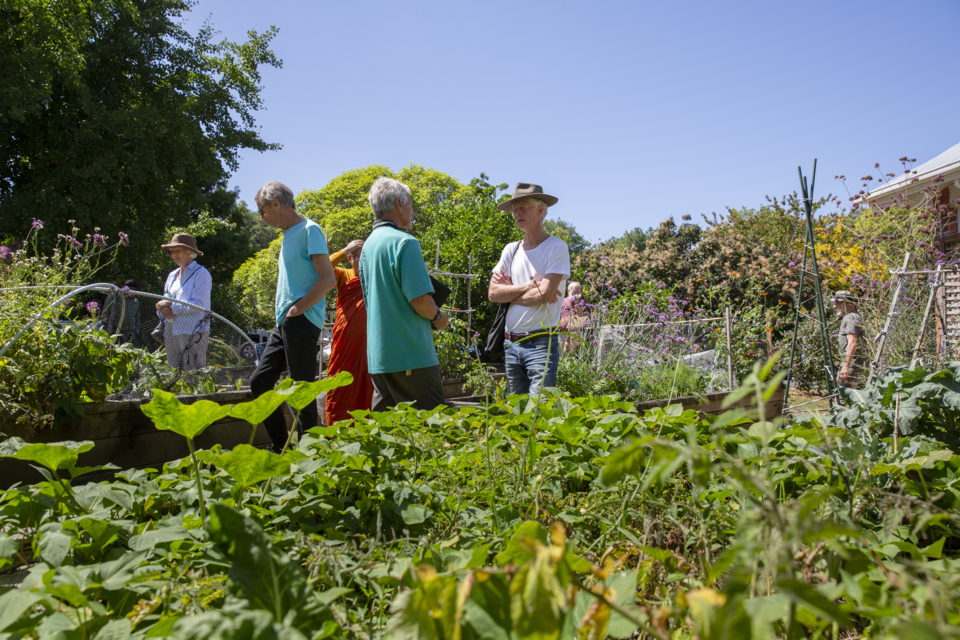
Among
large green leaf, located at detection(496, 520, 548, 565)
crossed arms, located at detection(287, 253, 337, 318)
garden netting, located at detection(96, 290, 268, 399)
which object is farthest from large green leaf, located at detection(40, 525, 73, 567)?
garden netting, located at detection(96, 290, 268, 399)

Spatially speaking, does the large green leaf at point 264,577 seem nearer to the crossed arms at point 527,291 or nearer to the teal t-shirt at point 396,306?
the teal t-shirt at point 396,306

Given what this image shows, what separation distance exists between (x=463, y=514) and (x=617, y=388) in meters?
3.74

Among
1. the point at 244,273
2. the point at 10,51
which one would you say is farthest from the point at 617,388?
the point at 244,273

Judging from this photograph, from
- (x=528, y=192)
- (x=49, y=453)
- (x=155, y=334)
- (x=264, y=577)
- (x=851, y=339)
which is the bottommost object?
(x=851, y=339)

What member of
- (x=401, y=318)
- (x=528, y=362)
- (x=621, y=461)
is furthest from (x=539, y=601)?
(x=528, y=362)

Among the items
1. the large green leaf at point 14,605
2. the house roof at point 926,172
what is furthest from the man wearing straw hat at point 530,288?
the house roof at point 926,172

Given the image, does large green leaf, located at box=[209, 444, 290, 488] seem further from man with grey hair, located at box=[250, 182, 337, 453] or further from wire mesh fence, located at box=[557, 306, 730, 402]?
wire mesh fence, located at box=[557, 306, 730, 402]

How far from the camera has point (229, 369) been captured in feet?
16.7

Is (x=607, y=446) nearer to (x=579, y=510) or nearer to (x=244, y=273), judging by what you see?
(x=579, y=510)

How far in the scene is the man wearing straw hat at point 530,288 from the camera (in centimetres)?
326

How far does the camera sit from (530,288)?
3.32 m

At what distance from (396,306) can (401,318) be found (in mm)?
65

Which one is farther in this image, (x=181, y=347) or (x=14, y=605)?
(x=181, y=347)

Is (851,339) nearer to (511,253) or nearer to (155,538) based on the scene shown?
(511,253)
